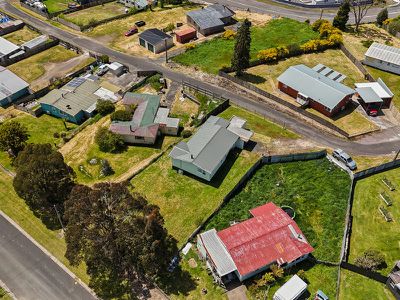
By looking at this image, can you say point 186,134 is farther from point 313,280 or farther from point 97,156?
point 313,280

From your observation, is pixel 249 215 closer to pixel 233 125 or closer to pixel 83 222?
pixel 233 125

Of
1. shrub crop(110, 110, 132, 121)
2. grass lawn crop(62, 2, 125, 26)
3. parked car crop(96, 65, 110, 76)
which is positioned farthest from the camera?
grass lawn crop(62, 2, 125, 26)

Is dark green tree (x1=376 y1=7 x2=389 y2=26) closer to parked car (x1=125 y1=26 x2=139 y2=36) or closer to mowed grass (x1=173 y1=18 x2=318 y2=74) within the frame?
mowed grass (x1=173 y1=18 x2=318 y2=74)

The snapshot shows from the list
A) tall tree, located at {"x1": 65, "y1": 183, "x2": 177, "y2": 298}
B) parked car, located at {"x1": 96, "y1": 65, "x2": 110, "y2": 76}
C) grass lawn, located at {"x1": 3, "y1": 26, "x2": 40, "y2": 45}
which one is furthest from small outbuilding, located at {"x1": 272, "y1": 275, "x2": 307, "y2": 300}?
grass lawn, located at {"x1": 3, "y1": 26, "x2": 40, "y2": 45}

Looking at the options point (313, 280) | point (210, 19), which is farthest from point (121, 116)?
point (210, 19)

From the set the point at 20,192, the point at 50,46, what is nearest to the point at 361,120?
the point at 20,192
